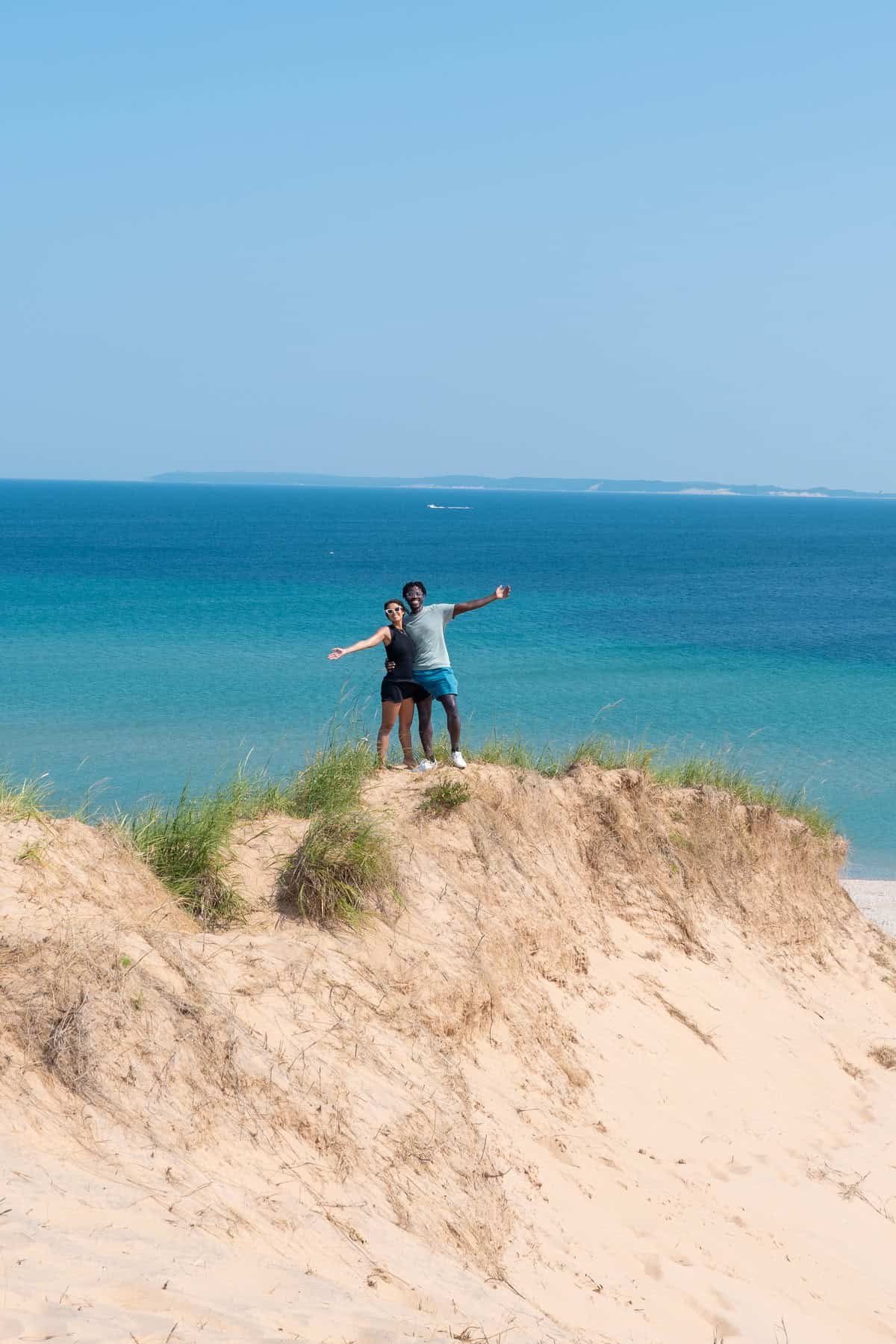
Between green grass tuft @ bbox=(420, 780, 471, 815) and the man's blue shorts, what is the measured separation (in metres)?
1.39

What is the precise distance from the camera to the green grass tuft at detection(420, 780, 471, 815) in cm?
924

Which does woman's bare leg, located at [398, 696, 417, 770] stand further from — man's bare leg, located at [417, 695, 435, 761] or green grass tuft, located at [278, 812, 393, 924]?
green grass tuft, located at [278, 812, 393, 924]

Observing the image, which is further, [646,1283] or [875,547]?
[875,547]

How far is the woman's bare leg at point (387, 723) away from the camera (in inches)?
407

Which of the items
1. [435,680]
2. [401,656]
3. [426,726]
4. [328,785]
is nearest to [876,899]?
[426,726]

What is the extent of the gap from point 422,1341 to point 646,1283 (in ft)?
8.25

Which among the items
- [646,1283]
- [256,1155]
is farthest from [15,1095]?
[646,1283]

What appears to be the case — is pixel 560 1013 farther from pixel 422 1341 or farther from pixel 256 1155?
pixel 422 1341

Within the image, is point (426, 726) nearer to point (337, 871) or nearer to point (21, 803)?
point (337, 871)

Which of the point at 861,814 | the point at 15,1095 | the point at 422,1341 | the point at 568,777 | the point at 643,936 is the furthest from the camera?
the point at 861,814

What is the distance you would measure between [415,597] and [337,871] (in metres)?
3.62

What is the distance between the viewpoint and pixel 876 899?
60.5 ft

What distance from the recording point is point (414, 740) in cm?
2089

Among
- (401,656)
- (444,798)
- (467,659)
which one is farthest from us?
(467,659)
